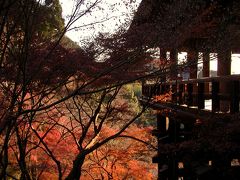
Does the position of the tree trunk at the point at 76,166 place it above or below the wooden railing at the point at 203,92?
below

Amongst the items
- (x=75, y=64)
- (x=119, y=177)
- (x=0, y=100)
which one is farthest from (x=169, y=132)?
(x=0, y=100)

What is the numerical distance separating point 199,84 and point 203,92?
172 mm

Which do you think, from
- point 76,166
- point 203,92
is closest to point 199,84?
point 203,92

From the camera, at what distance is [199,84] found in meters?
6.63

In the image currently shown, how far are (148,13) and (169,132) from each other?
411cm

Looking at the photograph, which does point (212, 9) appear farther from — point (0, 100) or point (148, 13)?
point (0, 100)

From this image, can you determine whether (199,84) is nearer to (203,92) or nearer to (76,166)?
(203,92)

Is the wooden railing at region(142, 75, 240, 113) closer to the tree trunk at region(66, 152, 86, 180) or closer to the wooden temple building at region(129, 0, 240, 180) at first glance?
the wooden temple building at region(129, 0, 240, 180)

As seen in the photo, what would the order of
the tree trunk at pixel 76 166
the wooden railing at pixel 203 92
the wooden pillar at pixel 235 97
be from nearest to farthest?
the wooden pillar at pixel 235 97 < the wooden railing at pixel 203 92 < the tree trunk at pixel 76 166

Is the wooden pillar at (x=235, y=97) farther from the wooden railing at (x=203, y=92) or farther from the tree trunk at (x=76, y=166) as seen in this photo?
the tree trunk at (x=76, y=166)

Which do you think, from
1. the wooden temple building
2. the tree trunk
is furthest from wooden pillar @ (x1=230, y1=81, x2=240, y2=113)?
the tree trunk

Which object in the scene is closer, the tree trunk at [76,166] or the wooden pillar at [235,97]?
the wooden pillar at [235,97]

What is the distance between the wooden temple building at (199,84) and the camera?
5344 mm

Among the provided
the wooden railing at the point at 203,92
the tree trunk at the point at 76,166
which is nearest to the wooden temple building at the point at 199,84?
the wooden railing at the point at 203,92
